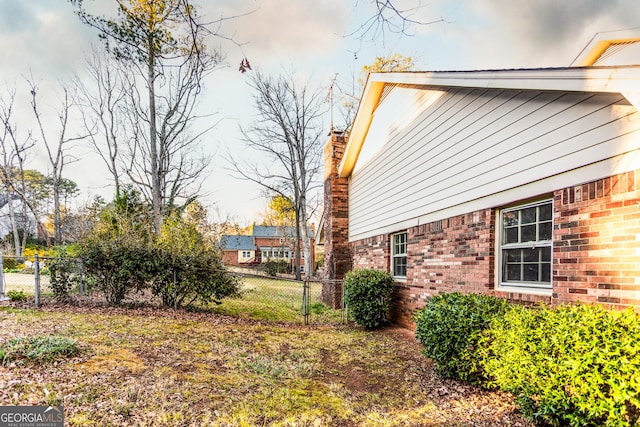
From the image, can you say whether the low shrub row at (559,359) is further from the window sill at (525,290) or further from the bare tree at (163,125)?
the bare tree at (163,125)

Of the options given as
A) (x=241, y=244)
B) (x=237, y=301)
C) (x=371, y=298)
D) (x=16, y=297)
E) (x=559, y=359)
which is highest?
(x=559, y=359)

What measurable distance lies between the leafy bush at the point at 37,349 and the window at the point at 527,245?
627 cm

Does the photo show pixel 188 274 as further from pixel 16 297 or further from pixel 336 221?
pixel 336 221

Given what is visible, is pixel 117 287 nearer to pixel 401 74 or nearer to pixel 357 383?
pixel 357 383

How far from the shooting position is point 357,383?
4.70 meters

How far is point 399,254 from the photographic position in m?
9.16

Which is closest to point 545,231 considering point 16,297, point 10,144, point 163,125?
point 16,297

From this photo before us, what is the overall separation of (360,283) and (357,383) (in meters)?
3.87

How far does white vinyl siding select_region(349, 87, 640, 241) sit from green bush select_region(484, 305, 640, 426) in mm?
1620

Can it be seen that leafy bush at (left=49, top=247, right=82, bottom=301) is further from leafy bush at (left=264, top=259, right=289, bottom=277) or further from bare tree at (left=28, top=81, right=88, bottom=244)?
leafy bush at (left=264, top=259, right=289, bottom=277)

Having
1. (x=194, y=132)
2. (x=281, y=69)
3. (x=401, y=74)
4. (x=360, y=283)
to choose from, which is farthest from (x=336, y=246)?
(x=281, y=69)

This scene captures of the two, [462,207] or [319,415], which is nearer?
[319,415]

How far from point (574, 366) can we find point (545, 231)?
2206mm

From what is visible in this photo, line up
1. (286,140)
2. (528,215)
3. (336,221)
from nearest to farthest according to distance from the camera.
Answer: (528,215) < (336,221) < (286,140)
